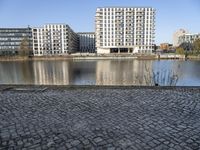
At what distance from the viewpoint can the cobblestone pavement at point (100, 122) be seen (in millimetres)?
4535

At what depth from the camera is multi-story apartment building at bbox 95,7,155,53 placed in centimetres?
10681

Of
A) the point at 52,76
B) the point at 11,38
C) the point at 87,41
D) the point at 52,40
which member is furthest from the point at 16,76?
the point at 87,41

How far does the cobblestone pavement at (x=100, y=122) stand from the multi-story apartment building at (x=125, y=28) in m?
99.5

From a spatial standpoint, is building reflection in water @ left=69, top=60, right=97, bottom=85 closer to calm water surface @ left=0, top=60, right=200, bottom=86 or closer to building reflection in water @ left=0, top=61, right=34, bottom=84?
calm water surface @ left=0, top=60, right=200, bottom=86

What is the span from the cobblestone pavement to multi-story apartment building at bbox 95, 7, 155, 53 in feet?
326

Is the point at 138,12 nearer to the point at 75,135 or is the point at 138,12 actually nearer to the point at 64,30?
the point at 64,30

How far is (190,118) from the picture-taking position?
6.16 meters

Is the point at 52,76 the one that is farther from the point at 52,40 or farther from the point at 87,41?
the point at 87,41

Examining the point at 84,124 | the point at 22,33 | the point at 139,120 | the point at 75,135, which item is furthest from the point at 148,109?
the point at 22,33

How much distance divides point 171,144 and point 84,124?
95.8 inches

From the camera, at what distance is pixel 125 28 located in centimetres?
10769

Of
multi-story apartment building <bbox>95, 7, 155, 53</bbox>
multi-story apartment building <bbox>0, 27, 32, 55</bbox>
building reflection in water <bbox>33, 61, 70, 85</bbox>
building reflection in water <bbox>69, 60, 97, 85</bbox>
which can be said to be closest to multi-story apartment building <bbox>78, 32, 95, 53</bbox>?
multi-story apartment building <bbox>0, 27, 32, 55</bbox>

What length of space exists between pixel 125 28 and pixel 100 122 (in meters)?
106

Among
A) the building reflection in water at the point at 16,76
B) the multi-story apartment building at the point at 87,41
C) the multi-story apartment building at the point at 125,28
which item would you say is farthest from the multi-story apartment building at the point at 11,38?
the building reflection in water at the point at 16,76
